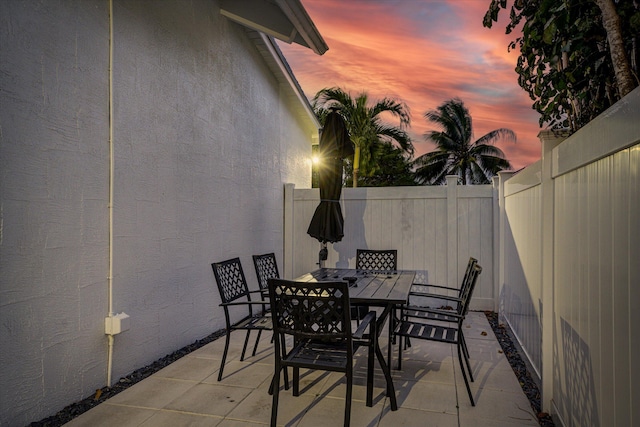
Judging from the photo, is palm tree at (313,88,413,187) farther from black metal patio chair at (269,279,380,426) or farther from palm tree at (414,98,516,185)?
black metal patio chair at (269,279,380,426)

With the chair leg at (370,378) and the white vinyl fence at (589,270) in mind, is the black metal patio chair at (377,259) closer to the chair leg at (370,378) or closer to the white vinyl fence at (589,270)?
the white vinyl fence at (589,270)

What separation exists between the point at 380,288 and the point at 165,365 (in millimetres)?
2089

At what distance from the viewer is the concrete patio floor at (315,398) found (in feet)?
8.64

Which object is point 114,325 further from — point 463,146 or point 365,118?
point 463,146

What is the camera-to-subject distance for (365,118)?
49.5 feet

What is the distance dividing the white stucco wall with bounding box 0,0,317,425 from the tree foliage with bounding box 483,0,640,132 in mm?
2894

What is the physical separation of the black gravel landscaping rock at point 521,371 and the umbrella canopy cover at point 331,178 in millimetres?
2254

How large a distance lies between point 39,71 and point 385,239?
4.70 meters

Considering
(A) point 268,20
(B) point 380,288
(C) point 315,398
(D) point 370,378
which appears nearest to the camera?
(D) point 370,378

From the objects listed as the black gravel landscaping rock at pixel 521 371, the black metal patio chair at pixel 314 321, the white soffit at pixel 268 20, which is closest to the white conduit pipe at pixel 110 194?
the black metal patio chair at pixel 314 321

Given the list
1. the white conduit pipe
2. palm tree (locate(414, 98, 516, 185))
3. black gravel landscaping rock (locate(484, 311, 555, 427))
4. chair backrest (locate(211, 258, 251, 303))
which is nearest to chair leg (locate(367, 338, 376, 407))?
black gravel landscaping rock (locate(484, 311, 555, 427))

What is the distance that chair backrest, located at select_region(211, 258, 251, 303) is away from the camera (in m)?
3.38

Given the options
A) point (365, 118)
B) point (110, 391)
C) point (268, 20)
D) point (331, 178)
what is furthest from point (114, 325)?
point (365, 118)

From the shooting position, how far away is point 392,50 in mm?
7641
